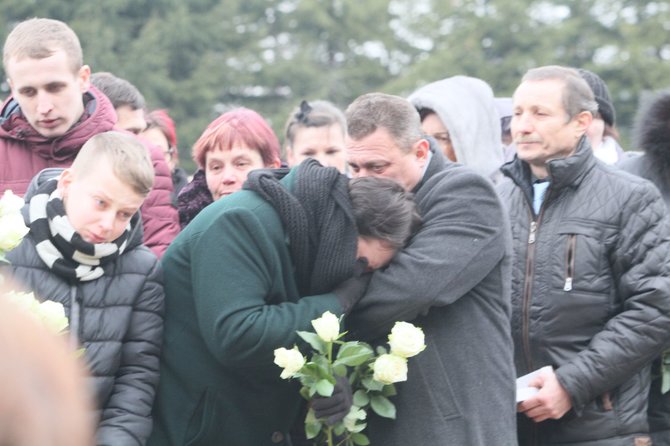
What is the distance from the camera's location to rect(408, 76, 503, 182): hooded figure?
5590 mm

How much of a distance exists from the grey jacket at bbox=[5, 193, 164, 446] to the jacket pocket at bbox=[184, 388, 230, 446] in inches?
6.0

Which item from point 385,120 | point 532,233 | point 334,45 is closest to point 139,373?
point 385,120

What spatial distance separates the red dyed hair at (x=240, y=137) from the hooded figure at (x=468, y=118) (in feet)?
3.35

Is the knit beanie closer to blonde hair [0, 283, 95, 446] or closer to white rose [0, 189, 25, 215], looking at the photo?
white rose [0, 189, 25, 215]

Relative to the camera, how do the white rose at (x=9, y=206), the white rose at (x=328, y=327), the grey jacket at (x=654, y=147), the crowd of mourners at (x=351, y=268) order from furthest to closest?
the grey jacket at (x=654, y=147), the crowd of mourners at (x=351, y=268), the white rose at (x=328, y=327), the white rose at (x=9, y=206)

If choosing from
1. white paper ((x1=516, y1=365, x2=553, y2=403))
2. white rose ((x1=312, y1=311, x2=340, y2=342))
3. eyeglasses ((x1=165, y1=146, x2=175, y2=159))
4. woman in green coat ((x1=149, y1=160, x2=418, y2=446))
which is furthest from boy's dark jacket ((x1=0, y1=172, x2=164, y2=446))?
eyeglasses ((x1=165, y1=146, x2=175, y2=159))

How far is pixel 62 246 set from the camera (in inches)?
134

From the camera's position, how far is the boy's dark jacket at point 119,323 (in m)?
3.43

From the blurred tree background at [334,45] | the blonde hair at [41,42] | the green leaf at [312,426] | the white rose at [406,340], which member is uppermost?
the blonde hair at [41,42]

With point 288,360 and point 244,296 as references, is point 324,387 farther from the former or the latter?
point 244,296

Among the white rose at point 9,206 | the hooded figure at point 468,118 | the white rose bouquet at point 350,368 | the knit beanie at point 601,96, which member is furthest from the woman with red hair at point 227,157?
the knit beanie at point 601,96

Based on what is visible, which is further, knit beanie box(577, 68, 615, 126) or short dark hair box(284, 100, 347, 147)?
knit beanie box(577, 68, 615, 126)

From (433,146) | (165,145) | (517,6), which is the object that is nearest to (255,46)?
(517,6)

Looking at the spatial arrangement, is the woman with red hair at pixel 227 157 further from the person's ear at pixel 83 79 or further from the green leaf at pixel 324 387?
the green leaf at pixel 324 387
